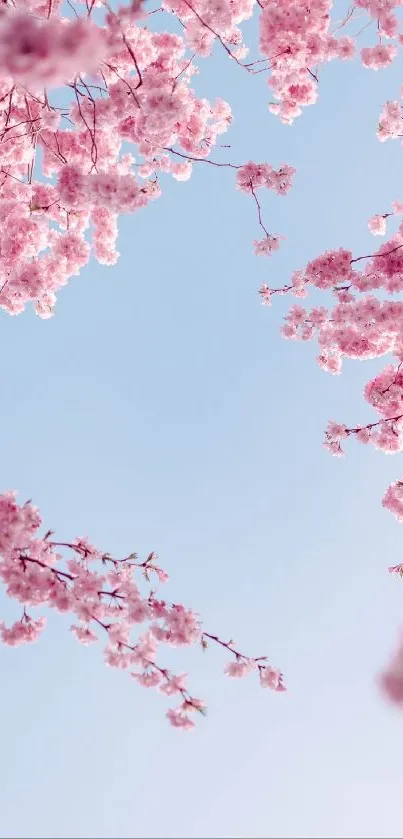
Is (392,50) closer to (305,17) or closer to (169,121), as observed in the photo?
(305,17)

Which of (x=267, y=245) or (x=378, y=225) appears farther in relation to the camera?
(x=378, y=225)

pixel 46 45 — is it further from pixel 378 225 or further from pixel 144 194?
pixel 378 225

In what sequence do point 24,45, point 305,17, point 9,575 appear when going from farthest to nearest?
point 305,17
point 9,575
point 24,45

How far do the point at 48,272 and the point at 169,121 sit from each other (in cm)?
289

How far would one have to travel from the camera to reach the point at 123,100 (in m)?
7.35

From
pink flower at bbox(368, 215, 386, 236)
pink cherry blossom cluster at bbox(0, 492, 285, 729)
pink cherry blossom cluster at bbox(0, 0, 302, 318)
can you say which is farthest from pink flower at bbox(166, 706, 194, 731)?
pink flower at bbox(368, 215, 386, 236)

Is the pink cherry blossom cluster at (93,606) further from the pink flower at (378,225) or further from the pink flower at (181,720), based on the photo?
the pink flower at (378,225)

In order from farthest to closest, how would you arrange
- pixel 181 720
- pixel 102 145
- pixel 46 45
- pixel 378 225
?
pixel 378 225 → pixel 102 145 → pixel 181 720 → pixel 46 45

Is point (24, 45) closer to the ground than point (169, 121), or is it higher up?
closer to the ground

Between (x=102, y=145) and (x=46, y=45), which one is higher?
(x=102, y=145)

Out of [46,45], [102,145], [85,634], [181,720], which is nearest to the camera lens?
[46,45]

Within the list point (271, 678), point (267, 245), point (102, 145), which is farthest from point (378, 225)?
point (271, 678)

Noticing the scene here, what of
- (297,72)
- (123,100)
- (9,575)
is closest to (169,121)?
(123,100)

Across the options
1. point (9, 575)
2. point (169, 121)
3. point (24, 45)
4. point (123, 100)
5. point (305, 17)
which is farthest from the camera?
point (305, 17)
